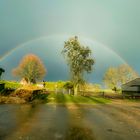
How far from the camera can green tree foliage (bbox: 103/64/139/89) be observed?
121062 mm

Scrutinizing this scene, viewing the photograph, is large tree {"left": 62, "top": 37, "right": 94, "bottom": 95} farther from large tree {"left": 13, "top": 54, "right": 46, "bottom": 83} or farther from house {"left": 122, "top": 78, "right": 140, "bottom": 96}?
large tree {"left": 13, "top": 54, "right": 46, "bottom": 83}

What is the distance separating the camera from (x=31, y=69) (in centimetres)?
12069

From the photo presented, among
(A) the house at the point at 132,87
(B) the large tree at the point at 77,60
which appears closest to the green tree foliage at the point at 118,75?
(A) the house at the point at 132,87

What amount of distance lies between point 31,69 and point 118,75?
1533 inches

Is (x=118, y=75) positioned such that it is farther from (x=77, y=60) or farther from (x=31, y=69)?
(x=77, y=60)

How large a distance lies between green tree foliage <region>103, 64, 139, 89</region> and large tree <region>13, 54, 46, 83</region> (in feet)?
98.3

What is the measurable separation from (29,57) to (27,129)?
112579 millimetres

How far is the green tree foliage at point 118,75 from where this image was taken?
121 meters

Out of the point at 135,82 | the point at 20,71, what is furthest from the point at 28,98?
the point at 20,71

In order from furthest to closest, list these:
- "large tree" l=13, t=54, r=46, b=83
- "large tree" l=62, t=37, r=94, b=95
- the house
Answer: "large tree" l=13, t=54, r=46, b=83 < the house < "large tree" l=62, t=37, r=94, b=95

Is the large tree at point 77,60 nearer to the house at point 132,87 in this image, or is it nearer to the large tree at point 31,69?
the house at point 132,87

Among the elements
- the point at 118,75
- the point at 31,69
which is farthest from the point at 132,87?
the point at 31,69

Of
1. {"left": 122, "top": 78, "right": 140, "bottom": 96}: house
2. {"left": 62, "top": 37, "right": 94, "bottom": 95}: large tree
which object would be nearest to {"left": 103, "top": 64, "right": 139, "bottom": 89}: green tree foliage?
{"left": 122, "top": 78, "right": 140, "bottom": 96}: house

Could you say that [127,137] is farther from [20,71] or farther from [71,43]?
[20,71]
